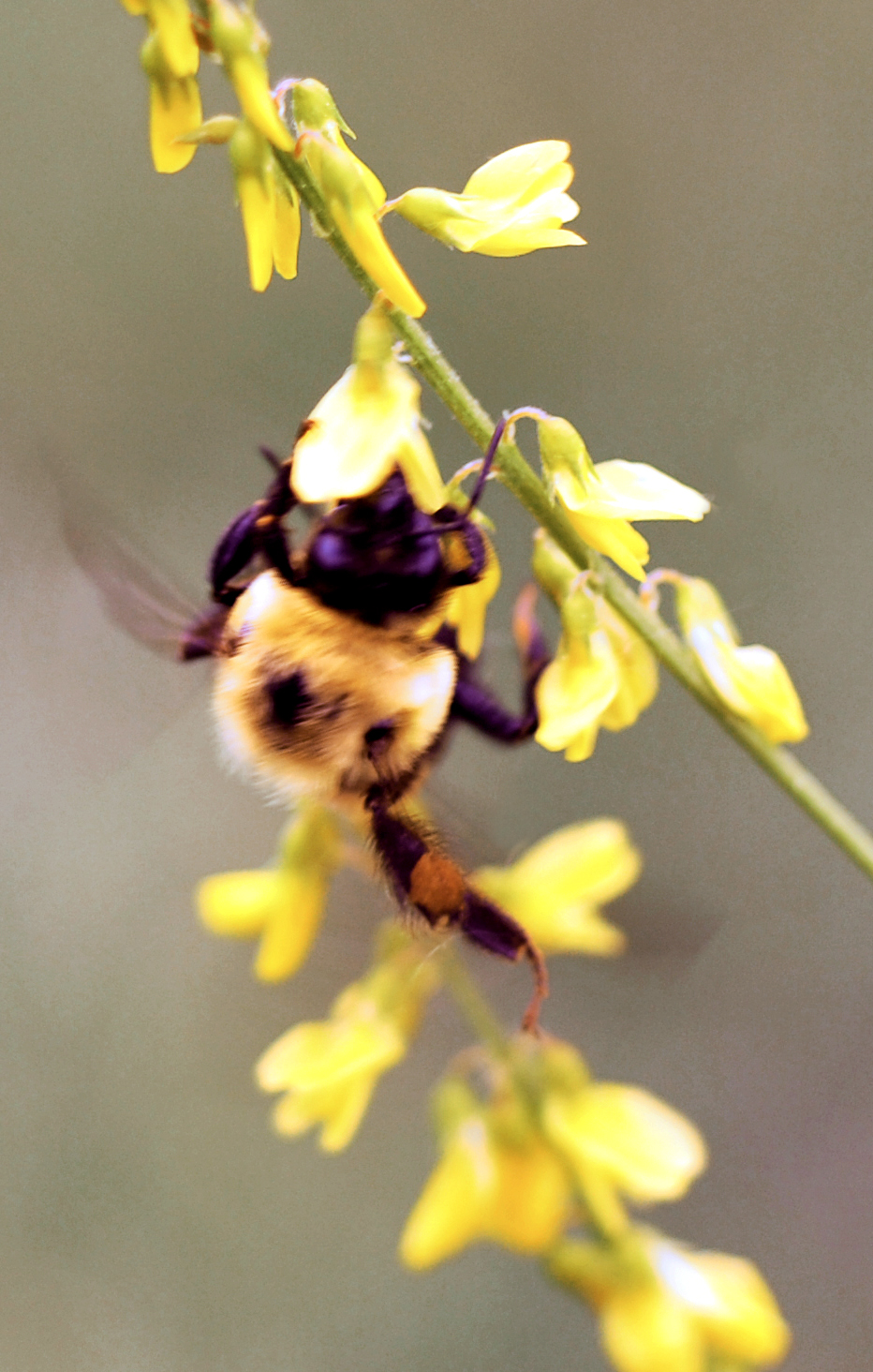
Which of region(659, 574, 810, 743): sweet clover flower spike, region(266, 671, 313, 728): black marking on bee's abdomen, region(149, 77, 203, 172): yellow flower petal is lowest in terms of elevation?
region(659, 574, 810, 743): sweet clover flower spike

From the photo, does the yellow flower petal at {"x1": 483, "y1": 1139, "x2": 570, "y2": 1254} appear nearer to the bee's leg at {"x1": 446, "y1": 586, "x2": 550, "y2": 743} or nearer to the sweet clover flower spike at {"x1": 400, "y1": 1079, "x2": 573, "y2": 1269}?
the sweet clover flower spike at {"x1": 400, "y1": 1079, "x2": 573, "y2": 1269}

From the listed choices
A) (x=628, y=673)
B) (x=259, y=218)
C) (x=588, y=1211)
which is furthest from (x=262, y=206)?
(x=588, y=1211)

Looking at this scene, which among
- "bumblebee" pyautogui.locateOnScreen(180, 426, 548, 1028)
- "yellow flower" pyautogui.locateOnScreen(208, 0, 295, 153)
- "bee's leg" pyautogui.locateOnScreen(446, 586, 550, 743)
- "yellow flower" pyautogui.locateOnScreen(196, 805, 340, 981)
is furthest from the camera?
"yellow flower" pyautogui.locateOnScreen(196, 805, 340, 981)

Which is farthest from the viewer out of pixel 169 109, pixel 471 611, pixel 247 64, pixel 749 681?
pixel 471 611

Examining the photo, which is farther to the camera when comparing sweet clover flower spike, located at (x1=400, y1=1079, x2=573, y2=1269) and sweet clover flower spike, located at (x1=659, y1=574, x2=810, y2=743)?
sweet clover flower spike, located at (x1=400, y1=1079, x2=573, y2=1269)

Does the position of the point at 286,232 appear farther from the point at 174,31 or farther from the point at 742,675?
the point at 742,675

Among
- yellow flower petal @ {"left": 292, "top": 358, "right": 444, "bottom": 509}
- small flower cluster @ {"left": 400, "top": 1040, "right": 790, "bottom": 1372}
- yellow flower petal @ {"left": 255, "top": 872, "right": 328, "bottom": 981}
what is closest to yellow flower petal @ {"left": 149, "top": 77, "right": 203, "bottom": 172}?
yellow flower petal @ {"left": 292, "top": 358, "right": 444, "bottom": 509}

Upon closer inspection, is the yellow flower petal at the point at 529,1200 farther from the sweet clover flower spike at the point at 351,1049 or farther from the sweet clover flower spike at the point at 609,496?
the sweet clover flower spike at the point at 609,496
